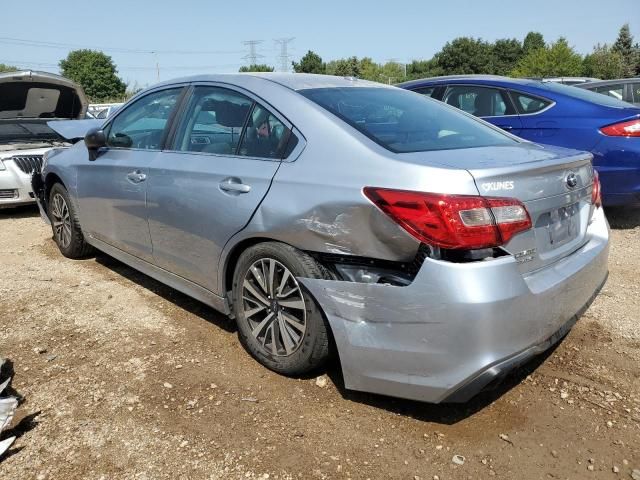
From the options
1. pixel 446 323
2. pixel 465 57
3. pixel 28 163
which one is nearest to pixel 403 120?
pixel 446 323

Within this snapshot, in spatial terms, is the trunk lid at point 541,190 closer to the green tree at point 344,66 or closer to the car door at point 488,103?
the car door at point 488,103

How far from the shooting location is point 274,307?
2818 mm

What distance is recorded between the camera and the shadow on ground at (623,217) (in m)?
5.90

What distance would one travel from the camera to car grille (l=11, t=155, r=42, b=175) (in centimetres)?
664

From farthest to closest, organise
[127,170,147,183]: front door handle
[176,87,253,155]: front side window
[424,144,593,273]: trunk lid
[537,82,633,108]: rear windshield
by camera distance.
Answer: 1. [537,82,633,108]: rear windshield
2. [127,170,147,183]: front door handle
3. [176,87,253,155]: front side window
4. [424,144,593,273]: trunk lid

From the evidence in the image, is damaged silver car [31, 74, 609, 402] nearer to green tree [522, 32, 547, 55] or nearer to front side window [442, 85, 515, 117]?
front side window [442, 85, 515, 117]

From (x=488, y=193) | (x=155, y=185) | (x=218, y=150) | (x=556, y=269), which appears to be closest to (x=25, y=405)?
(x=155, y=185)

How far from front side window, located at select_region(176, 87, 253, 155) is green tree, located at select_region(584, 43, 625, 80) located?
49.7 m

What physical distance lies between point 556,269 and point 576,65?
208 feet

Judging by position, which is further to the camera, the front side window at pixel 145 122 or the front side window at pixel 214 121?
the front side window at pixel 145 122

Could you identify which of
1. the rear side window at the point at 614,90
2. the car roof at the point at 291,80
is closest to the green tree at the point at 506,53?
the rear side window at the point at 614,90

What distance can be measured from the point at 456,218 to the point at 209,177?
Answer: 4.97ft

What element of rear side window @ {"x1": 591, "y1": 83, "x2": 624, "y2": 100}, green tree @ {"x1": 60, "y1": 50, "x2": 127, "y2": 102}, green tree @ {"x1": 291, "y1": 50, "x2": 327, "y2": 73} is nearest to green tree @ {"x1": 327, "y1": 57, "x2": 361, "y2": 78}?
green tree @ {"x1": 291, "y1": 50, "x2": 327, "y2": 73}

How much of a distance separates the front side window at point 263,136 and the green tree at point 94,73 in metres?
86.6
